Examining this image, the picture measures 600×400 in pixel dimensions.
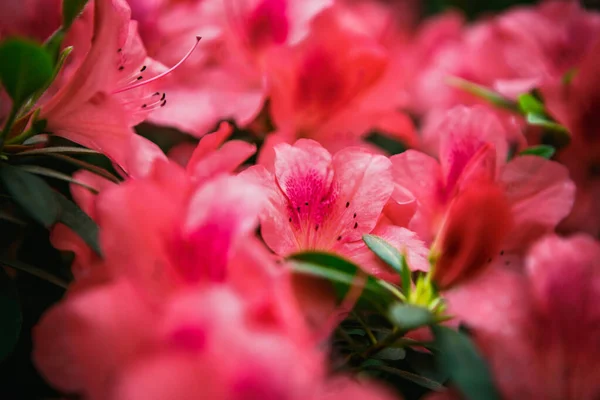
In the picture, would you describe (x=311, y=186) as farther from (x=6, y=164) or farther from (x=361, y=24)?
(x=361, y=24)

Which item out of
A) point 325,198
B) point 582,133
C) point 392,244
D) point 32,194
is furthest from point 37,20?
point 582,133

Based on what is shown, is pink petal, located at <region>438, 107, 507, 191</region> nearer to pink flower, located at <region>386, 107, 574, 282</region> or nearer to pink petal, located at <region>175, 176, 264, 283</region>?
pink flower, located at <region>386, 107, 574, 282</region>

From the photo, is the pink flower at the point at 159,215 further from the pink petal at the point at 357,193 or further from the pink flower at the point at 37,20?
the pink flower at the point at 37,20

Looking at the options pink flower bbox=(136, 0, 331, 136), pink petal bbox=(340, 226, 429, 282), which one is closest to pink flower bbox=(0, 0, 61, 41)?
pink flower bbox=(136, 0, 331, 136)

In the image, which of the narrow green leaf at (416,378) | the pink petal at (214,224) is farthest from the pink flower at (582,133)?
the pink petal at (214,224)

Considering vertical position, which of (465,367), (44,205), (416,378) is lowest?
(416,378)

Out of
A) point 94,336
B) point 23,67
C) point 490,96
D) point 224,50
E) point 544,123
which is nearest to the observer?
point 94,336

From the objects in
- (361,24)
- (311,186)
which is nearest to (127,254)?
(311,186)

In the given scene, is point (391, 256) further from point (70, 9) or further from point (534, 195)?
point (70, 9)
